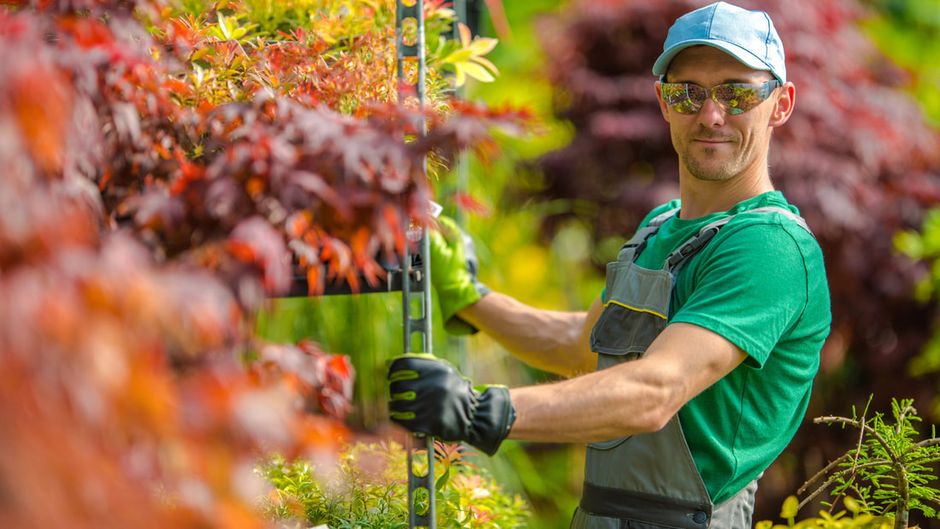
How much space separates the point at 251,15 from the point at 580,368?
121cm

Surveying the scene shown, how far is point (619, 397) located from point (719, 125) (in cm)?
73

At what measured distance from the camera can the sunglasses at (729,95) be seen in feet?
7.15

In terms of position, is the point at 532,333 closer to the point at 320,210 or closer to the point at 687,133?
the point at 687,133

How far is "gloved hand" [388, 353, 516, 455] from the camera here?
5.47 feet

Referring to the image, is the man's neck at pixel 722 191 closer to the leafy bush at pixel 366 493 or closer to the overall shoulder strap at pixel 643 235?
the overall shoulder strap at pixel 643 235

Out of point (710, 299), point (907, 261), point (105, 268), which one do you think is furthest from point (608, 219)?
point (105, 268)

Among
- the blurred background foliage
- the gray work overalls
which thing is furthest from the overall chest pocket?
the blurred background foliage

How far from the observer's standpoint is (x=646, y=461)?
2082mm

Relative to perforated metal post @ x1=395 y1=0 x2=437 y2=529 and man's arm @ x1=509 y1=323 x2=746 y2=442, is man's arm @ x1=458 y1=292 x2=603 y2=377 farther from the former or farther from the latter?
man's arm @ x1=509 y1=323 x2=746 y2=442

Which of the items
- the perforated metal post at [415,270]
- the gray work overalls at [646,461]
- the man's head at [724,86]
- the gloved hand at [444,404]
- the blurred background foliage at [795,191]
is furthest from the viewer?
the blurred background foliage at [795,191]

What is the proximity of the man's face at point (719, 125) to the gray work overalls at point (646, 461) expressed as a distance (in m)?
0.15

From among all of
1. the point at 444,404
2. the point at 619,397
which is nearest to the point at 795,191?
the point at 619,397

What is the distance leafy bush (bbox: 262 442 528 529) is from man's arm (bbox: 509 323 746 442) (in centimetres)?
45

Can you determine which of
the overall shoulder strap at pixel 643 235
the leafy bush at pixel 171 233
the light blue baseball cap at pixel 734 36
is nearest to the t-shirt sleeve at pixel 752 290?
the overall shoulder strap at pixel 643 235
